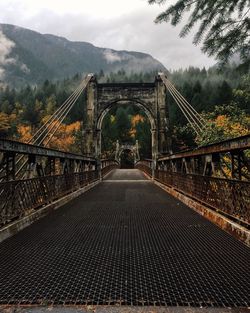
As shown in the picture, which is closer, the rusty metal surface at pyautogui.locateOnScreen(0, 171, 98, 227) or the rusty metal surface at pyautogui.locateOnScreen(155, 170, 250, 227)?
the rusty metal surface at pyautogui.locateOnScreen(155, 170, 250, 227)

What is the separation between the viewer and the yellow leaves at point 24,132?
208ft

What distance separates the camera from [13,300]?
2709 mm

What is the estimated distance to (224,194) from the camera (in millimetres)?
5316

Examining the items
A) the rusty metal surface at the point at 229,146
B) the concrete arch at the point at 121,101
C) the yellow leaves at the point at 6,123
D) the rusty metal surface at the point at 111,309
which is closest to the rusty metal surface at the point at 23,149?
the rusty metal surface at the point at 111,309

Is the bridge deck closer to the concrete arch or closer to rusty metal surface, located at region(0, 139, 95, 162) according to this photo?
rusty metal surface, located at region(0, 139, 95, 162)

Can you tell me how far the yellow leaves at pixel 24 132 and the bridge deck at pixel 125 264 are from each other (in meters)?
59.1

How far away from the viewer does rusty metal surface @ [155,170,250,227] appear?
4391 millimetres

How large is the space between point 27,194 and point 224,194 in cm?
340

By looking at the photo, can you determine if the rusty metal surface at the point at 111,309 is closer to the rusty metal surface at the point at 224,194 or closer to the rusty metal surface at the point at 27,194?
the rusty metal surface at the point at 224,194

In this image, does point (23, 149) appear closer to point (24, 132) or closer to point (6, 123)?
point (24, 132)

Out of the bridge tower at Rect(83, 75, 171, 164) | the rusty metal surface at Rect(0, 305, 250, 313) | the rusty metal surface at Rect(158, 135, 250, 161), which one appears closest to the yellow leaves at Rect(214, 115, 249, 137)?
the rusty metal surface at Rect(158, 135, 250, 161)

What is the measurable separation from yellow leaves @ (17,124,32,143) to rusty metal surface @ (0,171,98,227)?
5578cm

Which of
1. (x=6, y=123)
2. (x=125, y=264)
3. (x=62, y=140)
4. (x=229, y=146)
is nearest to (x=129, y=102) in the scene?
(x=229, y=146)

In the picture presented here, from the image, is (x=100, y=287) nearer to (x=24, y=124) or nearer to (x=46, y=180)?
(x=46, y=180)
